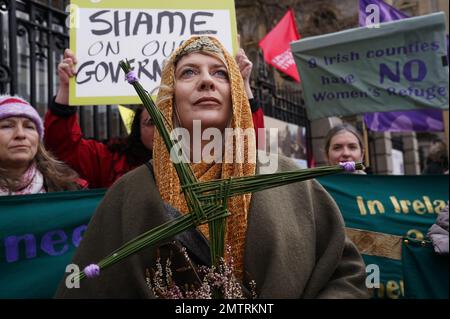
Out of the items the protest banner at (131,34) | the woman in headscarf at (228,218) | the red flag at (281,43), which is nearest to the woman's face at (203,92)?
the woman in headscarf at (228,218)

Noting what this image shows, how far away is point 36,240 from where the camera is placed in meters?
2.62

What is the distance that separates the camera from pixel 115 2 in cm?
312

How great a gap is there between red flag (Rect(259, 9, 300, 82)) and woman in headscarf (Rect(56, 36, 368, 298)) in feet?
18.8

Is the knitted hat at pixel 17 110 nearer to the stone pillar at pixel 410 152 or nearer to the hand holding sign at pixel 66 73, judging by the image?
the hand holding sign at pixel 66 73

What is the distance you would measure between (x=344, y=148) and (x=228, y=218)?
219 cm

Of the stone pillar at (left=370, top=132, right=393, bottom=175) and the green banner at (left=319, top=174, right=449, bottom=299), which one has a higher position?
the stone pillar at (left=370, top=132, right=393, bottom=175)

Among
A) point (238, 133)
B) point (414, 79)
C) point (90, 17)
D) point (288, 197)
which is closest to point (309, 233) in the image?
point (288, 197)

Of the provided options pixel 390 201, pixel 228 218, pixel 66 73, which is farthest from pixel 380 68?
pixel 228 218

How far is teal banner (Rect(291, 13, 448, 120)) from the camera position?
12.5 ft

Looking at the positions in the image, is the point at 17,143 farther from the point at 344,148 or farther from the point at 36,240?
the point at 344,148

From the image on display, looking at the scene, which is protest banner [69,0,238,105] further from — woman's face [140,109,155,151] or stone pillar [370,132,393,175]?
stone pillar [370,132,393,175]

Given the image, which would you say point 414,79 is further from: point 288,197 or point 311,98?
point 288,197

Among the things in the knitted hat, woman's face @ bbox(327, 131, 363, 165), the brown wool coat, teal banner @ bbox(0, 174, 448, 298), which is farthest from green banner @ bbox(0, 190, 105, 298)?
woman's face @ bbox(327, 131, 363, 165)

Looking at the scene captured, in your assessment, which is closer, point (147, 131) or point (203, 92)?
point (203, 92)
